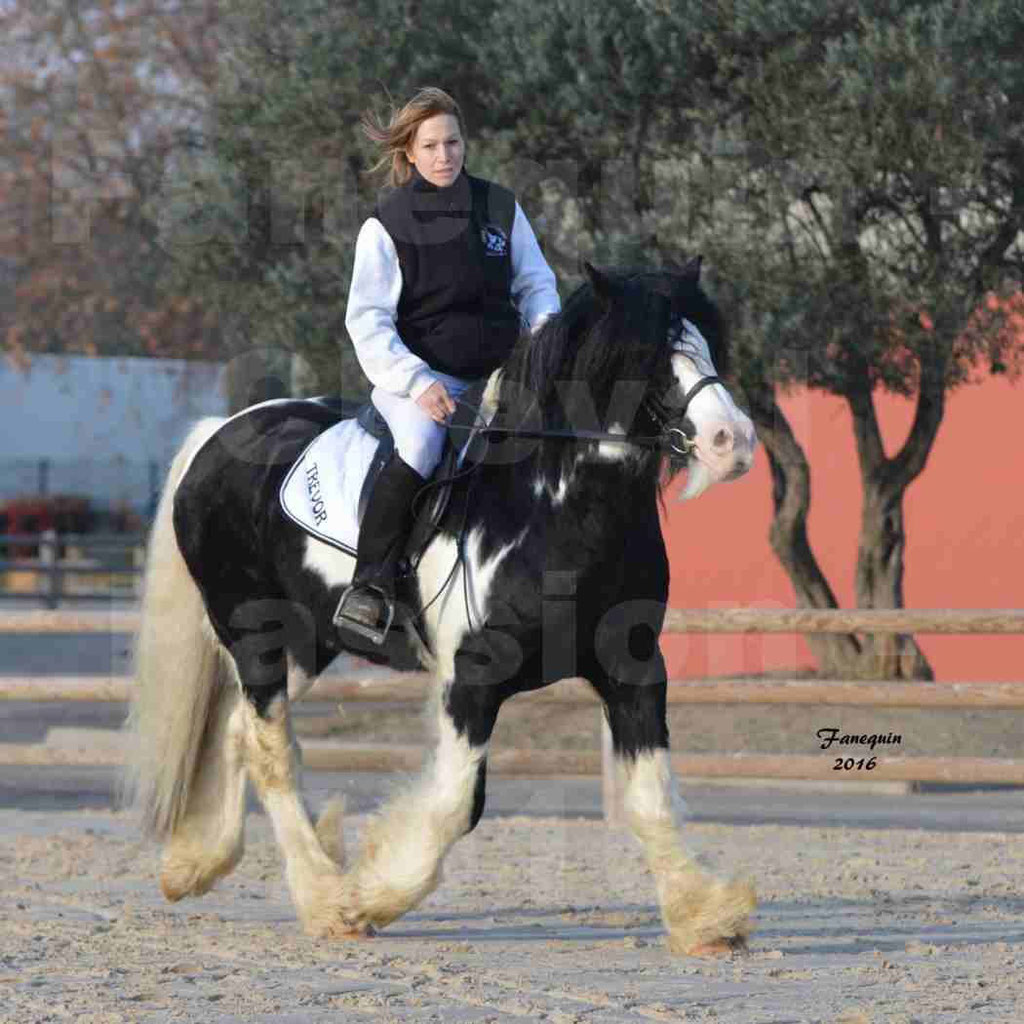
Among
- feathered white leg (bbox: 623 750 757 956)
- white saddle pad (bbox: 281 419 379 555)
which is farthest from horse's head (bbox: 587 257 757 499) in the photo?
white saddle pad (bbox: 281 419 379 555)

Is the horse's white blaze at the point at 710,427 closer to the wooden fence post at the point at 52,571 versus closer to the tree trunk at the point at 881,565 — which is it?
the tree trunk at the point at 881,565

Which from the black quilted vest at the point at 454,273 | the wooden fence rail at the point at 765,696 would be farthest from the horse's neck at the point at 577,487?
the wooden fence rail at the point at 765,696

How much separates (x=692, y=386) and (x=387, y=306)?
41.3 inches

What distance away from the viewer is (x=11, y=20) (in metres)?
17.7

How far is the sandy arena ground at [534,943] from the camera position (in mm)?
4344

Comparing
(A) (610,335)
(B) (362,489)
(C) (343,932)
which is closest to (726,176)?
(B) (362,489)

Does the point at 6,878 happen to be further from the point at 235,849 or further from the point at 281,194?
the point at 281,194

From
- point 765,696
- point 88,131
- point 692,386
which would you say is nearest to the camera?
point 692,386

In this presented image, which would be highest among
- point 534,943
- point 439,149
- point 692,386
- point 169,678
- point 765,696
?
point 439,149

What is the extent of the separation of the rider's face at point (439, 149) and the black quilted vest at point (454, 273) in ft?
0.13

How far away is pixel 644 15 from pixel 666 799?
568 cm

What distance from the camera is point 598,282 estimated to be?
4.79m

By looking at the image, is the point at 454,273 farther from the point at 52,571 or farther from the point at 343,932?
the point at 52,571

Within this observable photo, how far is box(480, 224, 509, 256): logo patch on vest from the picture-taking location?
5.35 metres
